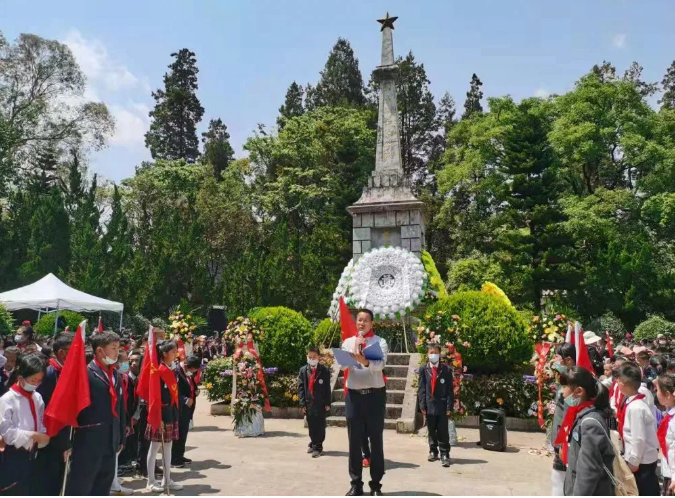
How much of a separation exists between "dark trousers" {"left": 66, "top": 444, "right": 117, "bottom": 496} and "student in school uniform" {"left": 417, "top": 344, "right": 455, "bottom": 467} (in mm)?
4602

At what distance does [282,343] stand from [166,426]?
6137mm

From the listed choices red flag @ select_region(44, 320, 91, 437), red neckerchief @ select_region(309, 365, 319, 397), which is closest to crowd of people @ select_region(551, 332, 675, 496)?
red flag @ select_region(44, 320, 91, 437)

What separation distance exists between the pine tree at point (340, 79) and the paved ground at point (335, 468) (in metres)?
34.6

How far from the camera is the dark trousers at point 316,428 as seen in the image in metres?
8.52

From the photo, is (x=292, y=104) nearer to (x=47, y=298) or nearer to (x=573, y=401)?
(x=47, y=298)

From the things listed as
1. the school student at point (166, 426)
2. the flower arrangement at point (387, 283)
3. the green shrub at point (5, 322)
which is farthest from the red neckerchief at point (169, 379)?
the green shrub at point (5, 322)

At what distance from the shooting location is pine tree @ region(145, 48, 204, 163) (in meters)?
49.9

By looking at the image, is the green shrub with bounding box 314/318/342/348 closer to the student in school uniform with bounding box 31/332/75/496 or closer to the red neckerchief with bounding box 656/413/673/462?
the red neckerchief with bounding box 656/413/673/462

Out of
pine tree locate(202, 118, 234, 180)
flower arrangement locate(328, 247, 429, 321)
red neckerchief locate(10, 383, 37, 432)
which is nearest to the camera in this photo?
red neckerchief locate(10, 383, 37, 432)

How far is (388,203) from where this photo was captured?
50.9 ft

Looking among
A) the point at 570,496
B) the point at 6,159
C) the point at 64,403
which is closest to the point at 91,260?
the point at 6,159

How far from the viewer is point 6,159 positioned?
27.9 meters

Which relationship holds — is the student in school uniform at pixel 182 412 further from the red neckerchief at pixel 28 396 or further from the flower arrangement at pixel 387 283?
the flower arrangement at pixel 387 283


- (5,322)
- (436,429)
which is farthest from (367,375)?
(5,322)
